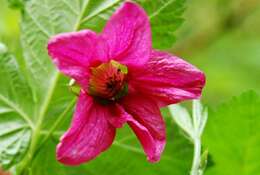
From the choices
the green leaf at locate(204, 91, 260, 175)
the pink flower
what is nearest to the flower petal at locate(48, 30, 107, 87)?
the pink flower

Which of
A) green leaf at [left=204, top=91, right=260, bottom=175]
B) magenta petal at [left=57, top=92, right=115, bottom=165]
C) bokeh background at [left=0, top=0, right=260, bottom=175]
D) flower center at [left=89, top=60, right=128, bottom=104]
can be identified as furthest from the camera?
bokeh background at [left=0, top=0, right=260, bottom=175]

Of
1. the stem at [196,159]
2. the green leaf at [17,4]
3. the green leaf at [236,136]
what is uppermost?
the green leaf at [17,4]

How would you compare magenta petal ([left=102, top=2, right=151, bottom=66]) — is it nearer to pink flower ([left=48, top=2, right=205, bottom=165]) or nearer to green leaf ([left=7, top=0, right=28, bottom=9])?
pink flower ([left=48, top=2, right=205, bottom=165])

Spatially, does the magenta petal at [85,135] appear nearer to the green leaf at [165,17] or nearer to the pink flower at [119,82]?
the pink flower at [119,82]

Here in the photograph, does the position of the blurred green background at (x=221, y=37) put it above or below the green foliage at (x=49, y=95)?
below

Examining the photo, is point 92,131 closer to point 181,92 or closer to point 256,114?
point 181,92

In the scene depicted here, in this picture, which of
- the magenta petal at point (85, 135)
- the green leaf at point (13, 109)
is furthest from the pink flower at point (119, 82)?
the green leaf at point (13, 109)

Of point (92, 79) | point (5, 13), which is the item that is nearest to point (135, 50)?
point (92, 79)
